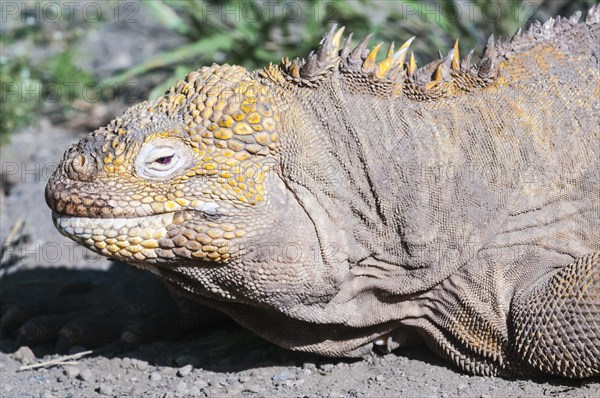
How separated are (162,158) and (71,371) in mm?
1997

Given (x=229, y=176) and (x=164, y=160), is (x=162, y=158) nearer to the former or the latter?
(x=164, y=160)

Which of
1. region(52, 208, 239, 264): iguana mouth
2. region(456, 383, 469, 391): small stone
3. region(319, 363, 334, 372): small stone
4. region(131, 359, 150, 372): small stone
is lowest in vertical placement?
region(456, 383, 469, 391): small stone

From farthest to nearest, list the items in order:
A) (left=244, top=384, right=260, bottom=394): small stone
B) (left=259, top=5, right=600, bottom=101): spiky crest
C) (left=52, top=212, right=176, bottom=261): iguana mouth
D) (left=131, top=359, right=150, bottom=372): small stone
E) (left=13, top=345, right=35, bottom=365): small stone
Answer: (left=13, top=345, right=35, bottom=365): small stone < (left=131, top=359, right=150, bottom=372): small stone < (left=244, top=384, right=260, bottom=394): small stone < (left=259, top=5, right=600, bottom=101): spiky crest < (left=52, top=212, right=176, bottom=261): iguana mouth

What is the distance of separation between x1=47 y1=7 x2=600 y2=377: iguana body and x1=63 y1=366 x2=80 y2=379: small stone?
127cm

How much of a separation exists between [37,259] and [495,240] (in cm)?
426

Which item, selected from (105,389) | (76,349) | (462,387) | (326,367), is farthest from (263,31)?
(462,387)

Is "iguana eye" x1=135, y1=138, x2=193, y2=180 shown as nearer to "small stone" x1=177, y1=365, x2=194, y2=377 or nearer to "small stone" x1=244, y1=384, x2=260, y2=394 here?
"small stone" x1=244, y1=384, x2=260, y2=394

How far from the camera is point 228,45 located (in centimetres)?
1037

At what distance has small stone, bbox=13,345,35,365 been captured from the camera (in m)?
6.43

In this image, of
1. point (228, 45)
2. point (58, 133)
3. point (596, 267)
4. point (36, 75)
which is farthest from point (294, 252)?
point (36, 75)

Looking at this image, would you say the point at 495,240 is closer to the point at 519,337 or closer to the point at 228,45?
the point at 519,337

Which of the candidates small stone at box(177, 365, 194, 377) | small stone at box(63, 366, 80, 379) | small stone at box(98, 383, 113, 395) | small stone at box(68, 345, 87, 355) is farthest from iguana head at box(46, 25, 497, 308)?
small stone at box(68, 345, 87, 355)

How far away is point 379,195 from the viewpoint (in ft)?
16.9

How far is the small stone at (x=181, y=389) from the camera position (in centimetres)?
579
